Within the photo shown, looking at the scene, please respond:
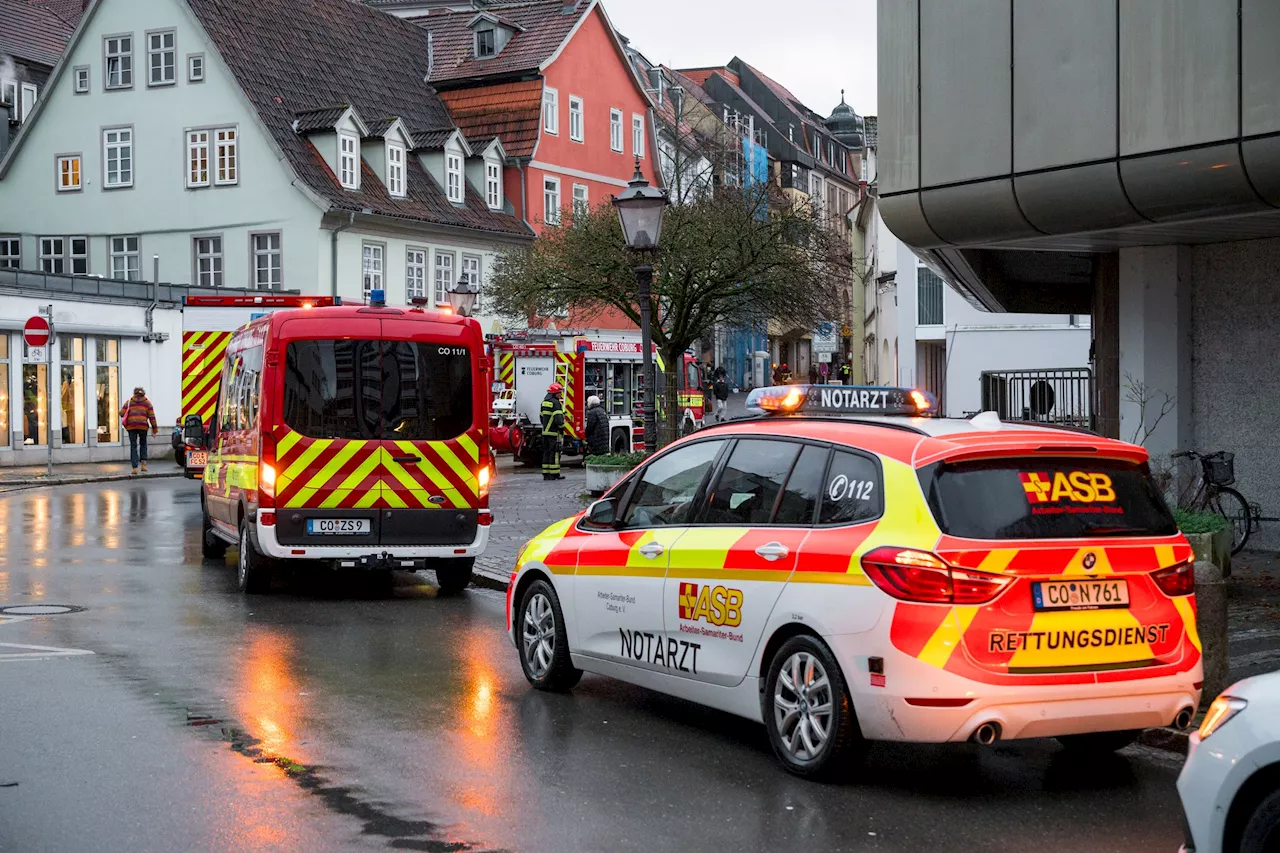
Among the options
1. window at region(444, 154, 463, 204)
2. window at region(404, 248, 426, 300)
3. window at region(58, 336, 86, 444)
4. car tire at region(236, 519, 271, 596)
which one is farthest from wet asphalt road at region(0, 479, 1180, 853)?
window at region(444, 154, 463, 204)

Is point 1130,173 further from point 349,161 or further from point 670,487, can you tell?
point 349,161

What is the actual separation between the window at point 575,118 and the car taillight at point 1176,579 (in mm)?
48413

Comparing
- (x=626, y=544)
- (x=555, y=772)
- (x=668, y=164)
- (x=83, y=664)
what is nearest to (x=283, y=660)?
(x=83, y=664)

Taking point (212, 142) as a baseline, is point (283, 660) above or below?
below

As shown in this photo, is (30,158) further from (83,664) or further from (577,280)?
(83,664)

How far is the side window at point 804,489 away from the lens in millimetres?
7551

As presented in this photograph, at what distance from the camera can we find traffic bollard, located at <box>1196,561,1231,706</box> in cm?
849

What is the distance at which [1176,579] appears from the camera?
720 centimetres

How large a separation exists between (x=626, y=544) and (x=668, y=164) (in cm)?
5531

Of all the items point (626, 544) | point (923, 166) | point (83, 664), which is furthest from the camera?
point (923, 166)

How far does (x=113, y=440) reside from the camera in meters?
38.8

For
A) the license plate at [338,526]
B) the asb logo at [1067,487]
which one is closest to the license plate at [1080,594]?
the asb logo at [1067,487]

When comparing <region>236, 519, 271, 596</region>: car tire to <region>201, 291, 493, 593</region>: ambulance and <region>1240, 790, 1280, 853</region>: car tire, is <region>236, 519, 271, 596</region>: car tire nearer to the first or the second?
<region>201, 291, 493, 593</region>: ambulance

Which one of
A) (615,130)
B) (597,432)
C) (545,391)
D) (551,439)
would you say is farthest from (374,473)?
(615,130)
